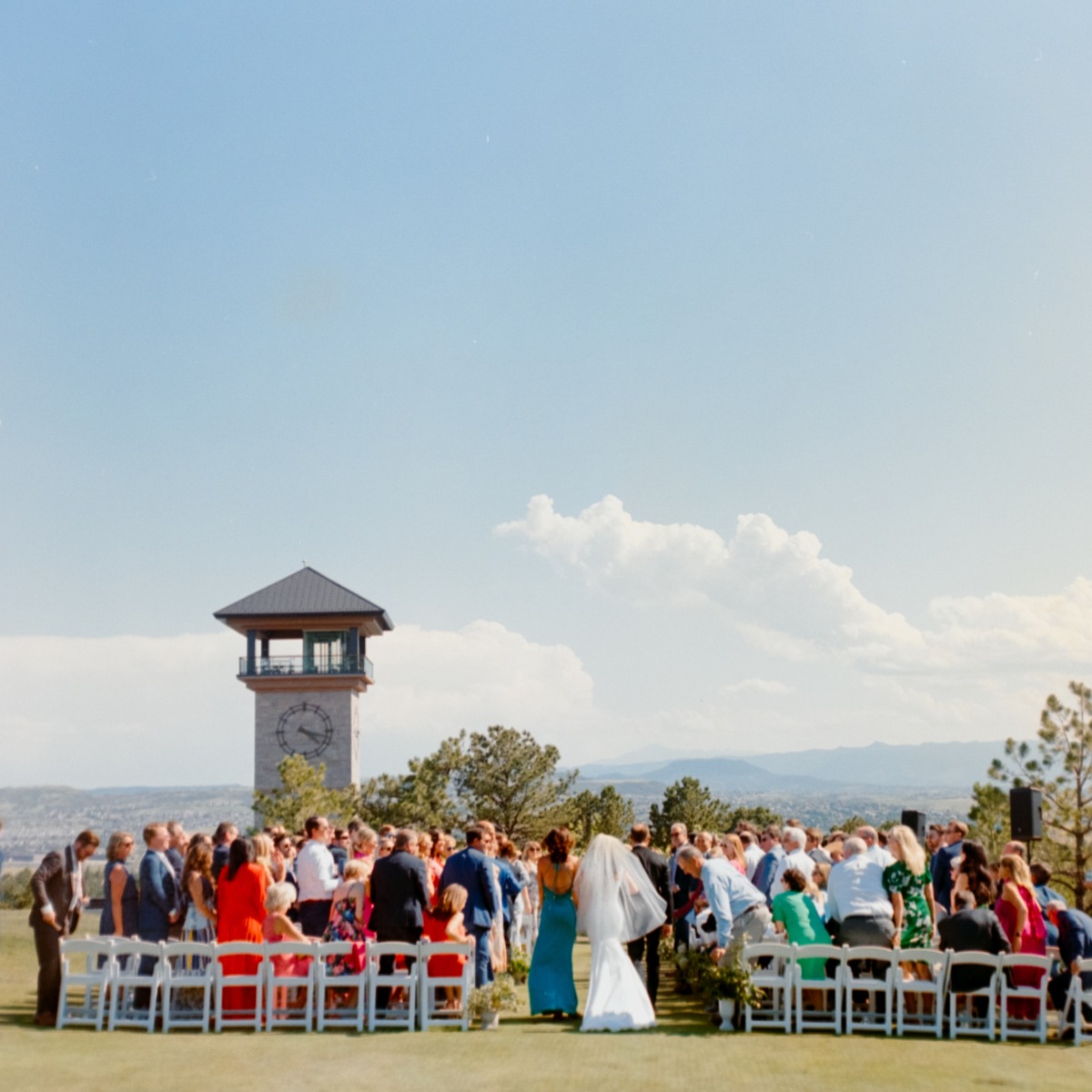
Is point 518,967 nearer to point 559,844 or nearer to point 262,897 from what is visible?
point 559,844

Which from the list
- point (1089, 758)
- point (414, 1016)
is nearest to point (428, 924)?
point (414, 1016)

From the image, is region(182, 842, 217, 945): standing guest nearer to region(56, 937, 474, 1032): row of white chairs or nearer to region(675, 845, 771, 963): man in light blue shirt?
region(56, 937, 474, 1032): row of white chairs

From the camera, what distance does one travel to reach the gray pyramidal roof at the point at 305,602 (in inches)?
1854

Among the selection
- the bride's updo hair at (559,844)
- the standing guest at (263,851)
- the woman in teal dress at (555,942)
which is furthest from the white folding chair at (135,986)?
the bride's updo hair at (559,844)

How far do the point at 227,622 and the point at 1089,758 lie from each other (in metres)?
29.0

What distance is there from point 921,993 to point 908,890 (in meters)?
0.90

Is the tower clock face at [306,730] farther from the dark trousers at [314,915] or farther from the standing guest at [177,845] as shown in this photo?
the dark trousers at [314,915]

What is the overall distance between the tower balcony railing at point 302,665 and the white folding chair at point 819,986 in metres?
35.5

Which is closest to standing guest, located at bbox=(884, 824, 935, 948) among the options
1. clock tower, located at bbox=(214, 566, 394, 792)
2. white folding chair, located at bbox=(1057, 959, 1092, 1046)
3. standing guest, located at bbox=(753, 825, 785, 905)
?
white folding chair, located at bbox=(1057, 959, 1092, 1046)

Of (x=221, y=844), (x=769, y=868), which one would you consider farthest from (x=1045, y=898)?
(x=221, y=844)

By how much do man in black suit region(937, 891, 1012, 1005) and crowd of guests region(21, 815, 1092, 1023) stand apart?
0.01 m

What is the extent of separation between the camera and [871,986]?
1166 centimetres

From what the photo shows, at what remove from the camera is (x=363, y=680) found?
4741 cm

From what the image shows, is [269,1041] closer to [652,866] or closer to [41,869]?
[41,869]
